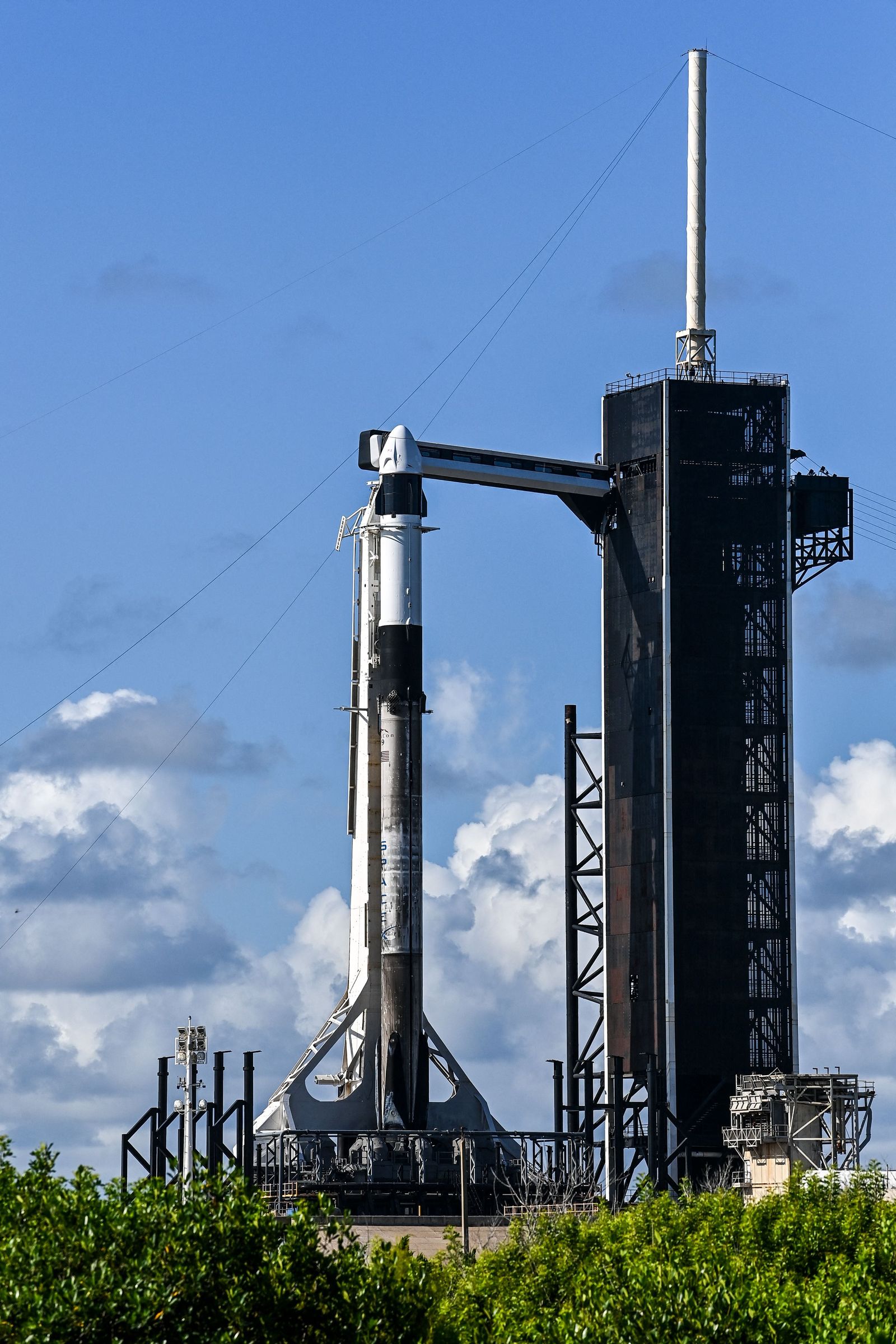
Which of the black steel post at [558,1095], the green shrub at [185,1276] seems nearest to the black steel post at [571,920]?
the black steel post at [558,1095]

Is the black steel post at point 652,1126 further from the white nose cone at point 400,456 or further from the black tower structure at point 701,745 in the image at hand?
A: the white nose cone at point 400,456

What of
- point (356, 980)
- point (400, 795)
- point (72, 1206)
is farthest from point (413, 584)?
point (72, 1206)

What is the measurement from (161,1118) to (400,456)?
1173 inches

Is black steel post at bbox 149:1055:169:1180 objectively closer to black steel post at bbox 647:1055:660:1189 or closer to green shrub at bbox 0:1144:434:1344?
black steel post at bbox 647:1055:660:1189

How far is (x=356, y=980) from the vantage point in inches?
3607

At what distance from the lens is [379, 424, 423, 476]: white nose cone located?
92.0m

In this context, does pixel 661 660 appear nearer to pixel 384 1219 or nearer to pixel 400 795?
pixel 400 795

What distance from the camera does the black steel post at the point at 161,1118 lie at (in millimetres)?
92500

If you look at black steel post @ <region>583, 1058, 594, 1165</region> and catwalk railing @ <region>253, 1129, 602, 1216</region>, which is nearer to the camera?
catwalk railing @ <region>253, 1129, 602, 1216</region>

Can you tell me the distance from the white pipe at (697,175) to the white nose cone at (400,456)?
15537 mm

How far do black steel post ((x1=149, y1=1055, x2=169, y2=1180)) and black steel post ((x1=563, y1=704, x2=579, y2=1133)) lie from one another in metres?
17.7

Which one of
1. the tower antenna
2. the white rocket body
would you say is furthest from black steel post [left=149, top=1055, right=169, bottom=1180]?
the tower antenna

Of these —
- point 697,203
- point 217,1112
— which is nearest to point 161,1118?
point 217,1112

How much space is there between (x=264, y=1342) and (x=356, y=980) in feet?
207
